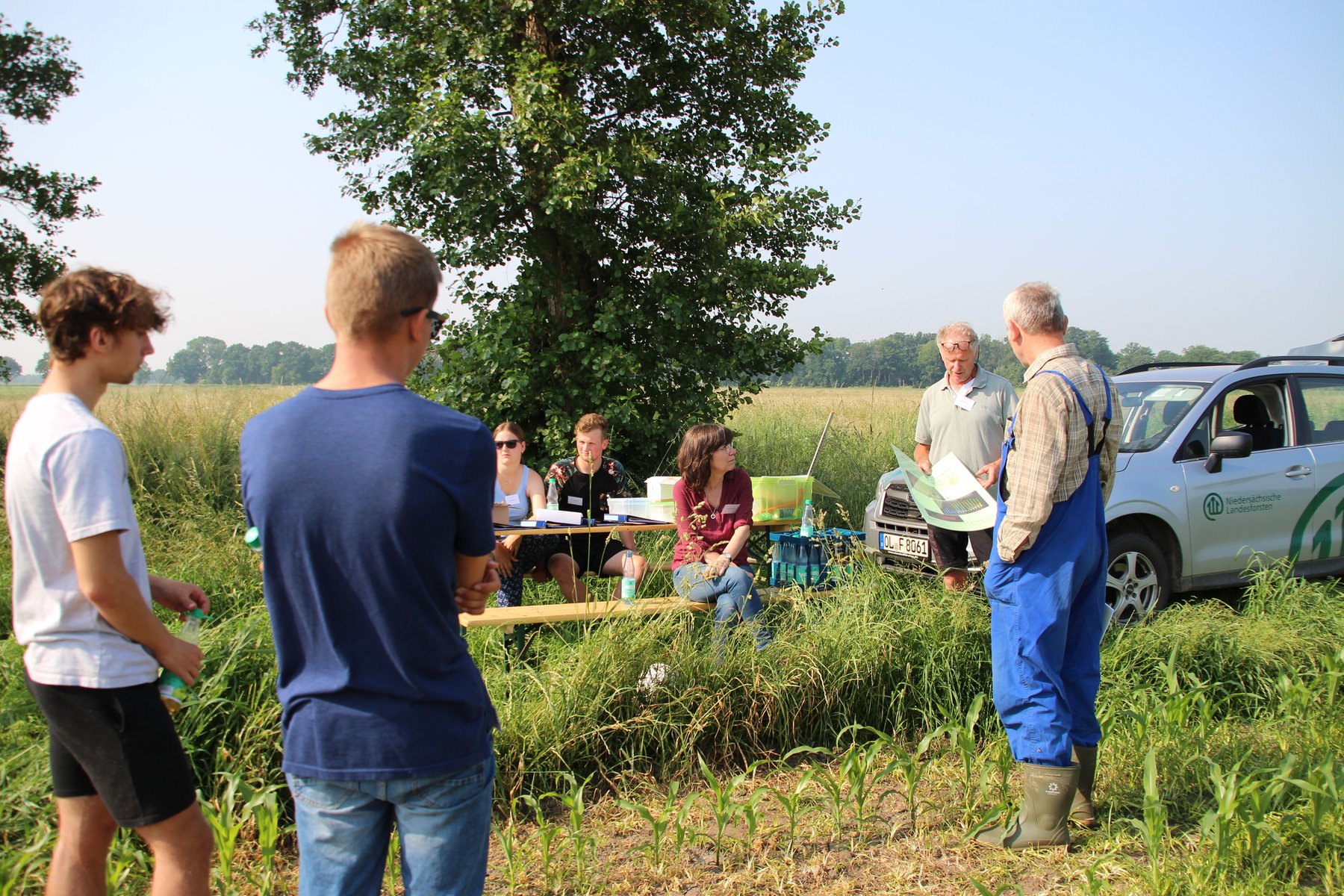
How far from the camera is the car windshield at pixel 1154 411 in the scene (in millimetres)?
6578

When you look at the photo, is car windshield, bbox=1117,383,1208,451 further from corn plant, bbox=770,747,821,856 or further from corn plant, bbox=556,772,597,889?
corn plant, bbox=556,772,597,889

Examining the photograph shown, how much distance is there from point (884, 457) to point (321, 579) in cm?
937

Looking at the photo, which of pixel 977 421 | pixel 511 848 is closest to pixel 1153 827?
pixel 511 848

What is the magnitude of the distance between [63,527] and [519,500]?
3.88m

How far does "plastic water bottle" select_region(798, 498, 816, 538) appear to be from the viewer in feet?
19.5

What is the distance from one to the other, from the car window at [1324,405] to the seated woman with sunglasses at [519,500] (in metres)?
5.41

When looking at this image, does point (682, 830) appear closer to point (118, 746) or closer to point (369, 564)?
point (118, 746)

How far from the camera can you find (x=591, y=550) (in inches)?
256

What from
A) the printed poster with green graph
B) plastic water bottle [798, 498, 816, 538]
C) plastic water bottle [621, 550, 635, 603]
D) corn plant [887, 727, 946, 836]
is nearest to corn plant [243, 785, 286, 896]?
corn plant [887, 727, 946, 836]

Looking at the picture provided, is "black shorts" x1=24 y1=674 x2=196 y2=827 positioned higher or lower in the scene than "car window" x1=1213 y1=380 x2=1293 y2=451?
lower

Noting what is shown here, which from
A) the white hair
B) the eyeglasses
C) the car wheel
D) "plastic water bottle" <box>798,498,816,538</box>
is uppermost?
the white hair

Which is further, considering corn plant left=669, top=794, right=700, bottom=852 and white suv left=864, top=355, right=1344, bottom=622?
white suv left=864, top=355, right=1344, bottom=622

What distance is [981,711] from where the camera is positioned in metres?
4.80

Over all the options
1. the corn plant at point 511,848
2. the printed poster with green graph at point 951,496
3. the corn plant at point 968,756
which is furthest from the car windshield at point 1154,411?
the corn plant at point 511,848
